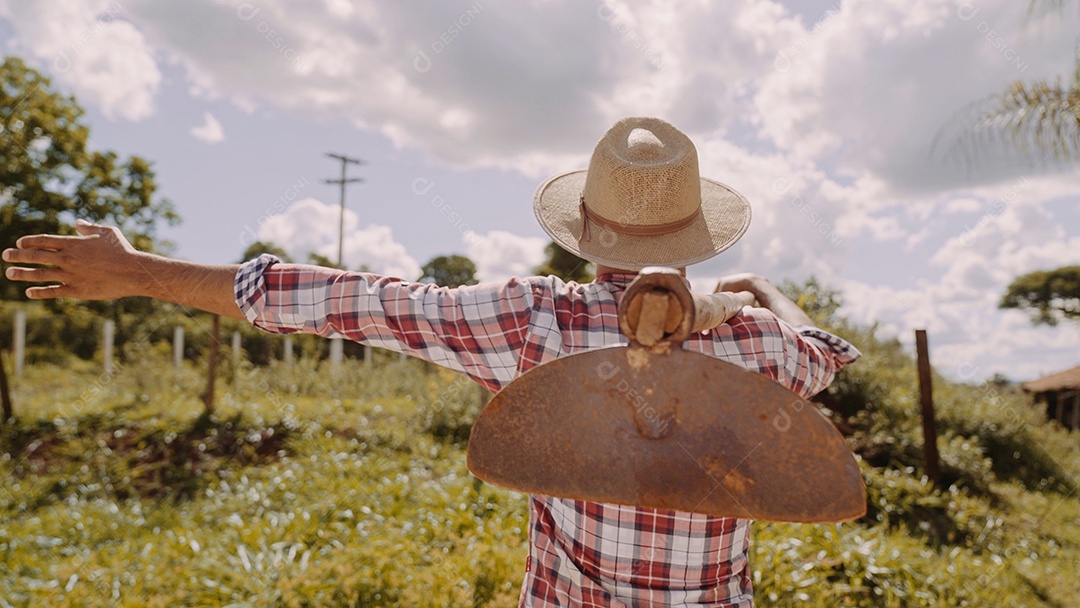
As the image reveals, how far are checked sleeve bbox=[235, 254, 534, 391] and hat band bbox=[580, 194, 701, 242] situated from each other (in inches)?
8.1

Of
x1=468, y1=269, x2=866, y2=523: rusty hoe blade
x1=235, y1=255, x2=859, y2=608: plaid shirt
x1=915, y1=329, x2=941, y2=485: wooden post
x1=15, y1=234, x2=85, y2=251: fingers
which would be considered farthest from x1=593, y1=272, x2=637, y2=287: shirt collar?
x1=915, y1=329, x2=941, y2=485: wooden post

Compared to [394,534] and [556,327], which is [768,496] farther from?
[394,534]

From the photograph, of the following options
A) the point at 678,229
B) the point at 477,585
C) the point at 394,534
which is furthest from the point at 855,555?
the point at 678,229

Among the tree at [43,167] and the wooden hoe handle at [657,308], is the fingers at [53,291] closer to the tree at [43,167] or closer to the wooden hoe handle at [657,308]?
the wooden hoe handle at [657,308]

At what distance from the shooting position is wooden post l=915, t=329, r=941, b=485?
6.33 m

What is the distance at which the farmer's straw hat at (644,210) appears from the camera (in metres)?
1.36

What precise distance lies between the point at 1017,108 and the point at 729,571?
584cm

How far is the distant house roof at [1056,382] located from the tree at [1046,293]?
480 inches

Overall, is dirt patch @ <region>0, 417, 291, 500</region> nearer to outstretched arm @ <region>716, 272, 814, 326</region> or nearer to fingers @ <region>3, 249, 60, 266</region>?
fingers @ <region>3, 249, 60, 266</region>

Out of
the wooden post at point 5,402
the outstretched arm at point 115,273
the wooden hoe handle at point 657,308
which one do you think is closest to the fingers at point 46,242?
the outstretched arm at point 115,273

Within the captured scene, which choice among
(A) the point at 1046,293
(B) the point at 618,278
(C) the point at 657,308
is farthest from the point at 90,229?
(A) the point at 1046,293

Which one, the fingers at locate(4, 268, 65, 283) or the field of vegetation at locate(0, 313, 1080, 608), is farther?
the field of vegetation at locate(0, 313, 1080, 608)

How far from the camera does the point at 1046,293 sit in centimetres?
2662

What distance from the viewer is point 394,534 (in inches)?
173
